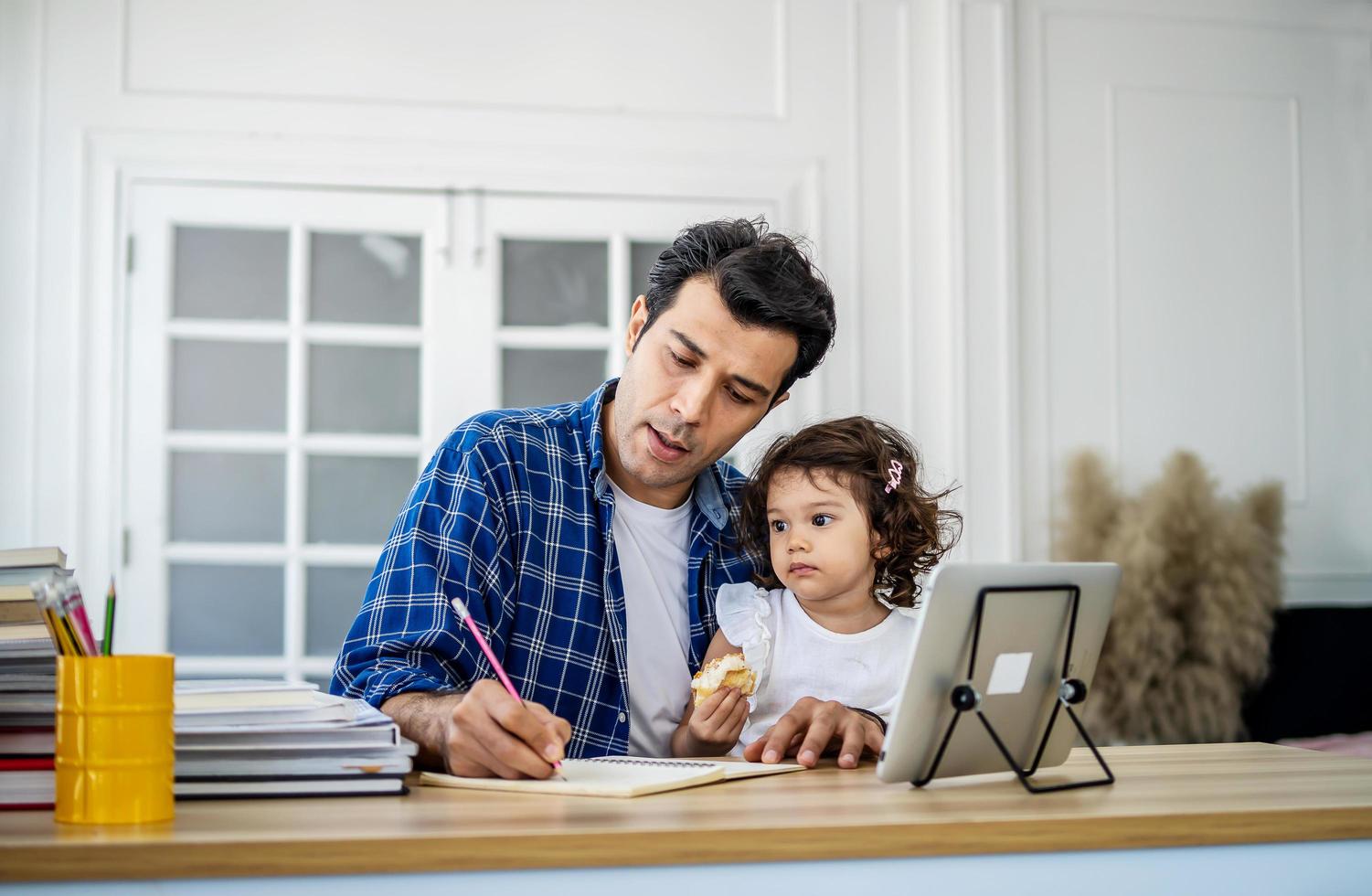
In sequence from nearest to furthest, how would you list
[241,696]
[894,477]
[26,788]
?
[26,788]
[241,696]
[894,477]

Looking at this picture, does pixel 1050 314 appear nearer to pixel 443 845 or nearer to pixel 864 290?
pixel 864 290

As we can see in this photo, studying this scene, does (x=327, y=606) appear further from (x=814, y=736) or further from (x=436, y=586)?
(x=814, y=736)

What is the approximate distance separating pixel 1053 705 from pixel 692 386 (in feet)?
2.35

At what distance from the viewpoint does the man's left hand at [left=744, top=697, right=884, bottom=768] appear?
1470mm

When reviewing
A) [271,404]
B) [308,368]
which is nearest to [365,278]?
[308,368]

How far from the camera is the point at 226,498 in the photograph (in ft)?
12.0

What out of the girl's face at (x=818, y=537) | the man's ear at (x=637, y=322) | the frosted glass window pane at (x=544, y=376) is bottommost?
the girl's face at (x=818, y=537)

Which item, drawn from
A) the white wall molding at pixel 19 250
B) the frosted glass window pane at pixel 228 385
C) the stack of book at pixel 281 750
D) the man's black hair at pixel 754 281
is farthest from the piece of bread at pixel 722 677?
the white wall molding at pixel 19 250

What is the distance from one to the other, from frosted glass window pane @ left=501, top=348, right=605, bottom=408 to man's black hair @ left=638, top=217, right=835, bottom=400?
5.87ft

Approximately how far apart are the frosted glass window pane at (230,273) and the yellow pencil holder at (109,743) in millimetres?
2829

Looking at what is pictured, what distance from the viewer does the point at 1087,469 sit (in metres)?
3.88

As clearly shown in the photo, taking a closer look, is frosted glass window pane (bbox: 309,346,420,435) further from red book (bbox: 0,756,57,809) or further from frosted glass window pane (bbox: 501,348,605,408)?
red book (bbox: 0,756,57,809)

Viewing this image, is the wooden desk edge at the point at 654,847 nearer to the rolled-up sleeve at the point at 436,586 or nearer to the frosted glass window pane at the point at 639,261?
the rolled-up sleeve at the point at 436,586

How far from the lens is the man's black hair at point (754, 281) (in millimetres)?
1871
